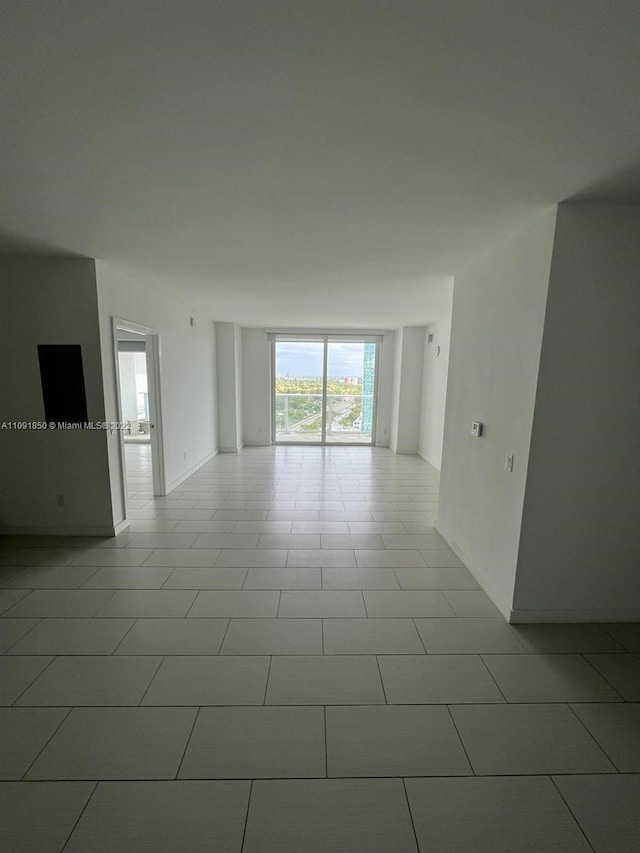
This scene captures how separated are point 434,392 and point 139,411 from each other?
6.59 m

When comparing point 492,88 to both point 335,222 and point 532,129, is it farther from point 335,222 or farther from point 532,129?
point 335,222

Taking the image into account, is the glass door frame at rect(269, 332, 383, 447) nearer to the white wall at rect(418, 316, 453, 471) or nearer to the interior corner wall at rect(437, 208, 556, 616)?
the white wall at rect(418, 316, 453, 471)

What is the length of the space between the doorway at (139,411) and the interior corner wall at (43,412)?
0.26m

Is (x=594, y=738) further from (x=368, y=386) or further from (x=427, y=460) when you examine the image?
(x=368, y=386)

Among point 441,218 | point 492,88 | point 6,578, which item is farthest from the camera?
point 6,578

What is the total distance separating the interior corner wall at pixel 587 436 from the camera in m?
1.96

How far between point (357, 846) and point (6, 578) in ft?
9.42

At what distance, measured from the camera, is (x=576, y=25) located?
3.07ft

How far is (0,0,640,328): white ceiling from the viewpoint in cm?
95

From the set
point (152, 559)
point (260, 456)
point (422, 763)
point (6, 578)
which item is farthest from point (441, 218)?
point (260, 456)

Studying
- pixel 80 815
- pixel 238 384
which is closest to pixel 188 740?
pixel 80 815

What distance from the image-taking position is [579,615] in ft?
7.48

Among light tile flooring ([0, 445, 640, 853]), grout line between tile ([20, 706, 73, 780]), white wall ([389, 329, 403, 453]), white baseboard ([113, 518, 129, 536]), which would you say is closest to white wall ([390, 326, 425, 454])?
white wall ([389, 329, 403, 453])

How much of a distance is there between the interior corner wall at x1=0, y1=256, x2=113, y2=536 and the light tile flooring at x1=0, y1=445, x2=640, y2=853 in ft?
1.34
